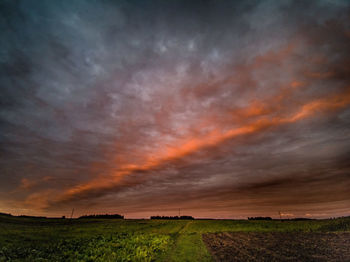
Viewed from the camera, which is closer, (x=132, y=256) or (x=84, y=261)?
(x=84, y=261)

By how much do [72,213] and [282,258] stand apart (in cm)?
19647

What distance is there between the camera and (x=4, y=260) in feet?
66.6

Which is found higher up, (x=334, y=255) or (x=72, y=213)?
(x=72, y=213)

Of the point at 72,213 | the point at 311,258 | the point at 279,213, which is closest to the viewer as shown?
the point at 311,258

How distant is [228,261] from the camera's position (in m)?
21.1

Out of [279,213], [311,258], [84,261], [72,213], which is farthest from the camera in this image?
[72,213]

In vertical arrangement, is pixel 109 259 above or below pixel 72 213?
below

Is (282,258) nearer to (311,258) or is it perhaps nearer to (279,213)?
(311,258)

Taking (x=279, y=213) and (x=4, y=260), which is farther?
(x=279, y=213)

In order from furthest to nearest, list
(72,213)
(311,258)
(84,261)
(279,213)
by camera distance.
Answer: (72,213) < (279,213) < (311,258) < (84,261)

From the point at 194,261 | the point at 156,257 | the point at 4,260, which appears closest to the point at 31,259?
the point at 4,260

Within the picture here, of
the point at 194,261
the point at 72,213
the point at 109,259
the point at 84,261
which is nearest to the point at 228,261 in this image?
the point at 194,261

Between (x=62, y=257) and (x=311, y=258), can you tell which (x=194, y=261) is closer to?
(x=311, y=258)

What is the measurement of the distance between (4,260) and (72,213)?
183 metres
